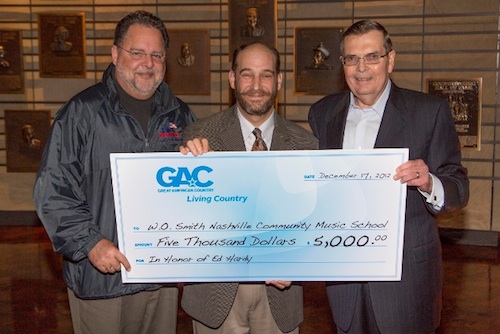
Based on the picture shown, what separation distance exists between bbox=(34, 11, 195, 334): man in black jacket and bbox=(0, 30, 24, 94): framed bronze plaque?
6.60m

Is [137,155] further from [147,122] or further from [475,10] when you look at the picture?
[475,10]

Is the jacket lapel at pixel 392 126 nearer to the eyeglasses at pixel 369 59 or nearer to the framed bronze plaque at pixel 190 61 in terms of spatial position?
the eyeglasses at pixel 369 59

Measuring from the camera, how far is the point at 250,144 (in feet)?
11.2

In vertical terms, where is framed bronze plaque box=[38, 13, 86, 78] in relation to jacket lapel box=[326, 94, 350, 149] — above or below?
above

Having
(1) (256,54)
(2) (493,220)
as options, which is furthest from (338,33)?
(1) (256,54)

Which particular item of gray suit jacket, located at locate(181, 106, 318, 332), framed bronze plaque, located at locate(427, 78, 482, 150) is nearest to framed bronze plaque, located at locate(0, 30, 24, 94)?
framed bronze plaque, located at locate(427, 78, 482, 150)

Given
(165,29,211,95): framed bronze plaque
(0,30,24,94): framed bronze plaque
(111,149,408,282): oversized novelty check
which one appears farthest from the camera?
(0,30,24,94): framed bronze plaque

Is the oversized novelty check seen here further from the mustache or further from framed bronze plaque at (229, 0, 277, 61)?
framed bronze plaque at (229, 0, 277, 61)

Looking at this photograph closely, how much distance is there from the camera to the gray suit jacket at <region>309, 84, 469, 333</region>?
125 inches

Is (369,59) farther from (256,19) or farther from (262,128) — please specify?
(256,19)

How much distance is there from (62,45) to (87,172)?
6.41 m

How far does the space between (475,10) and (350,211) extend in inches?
234

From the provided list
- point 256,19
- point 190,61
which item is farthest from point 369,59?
point 190,61

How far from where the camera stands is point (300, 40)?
8727mm
